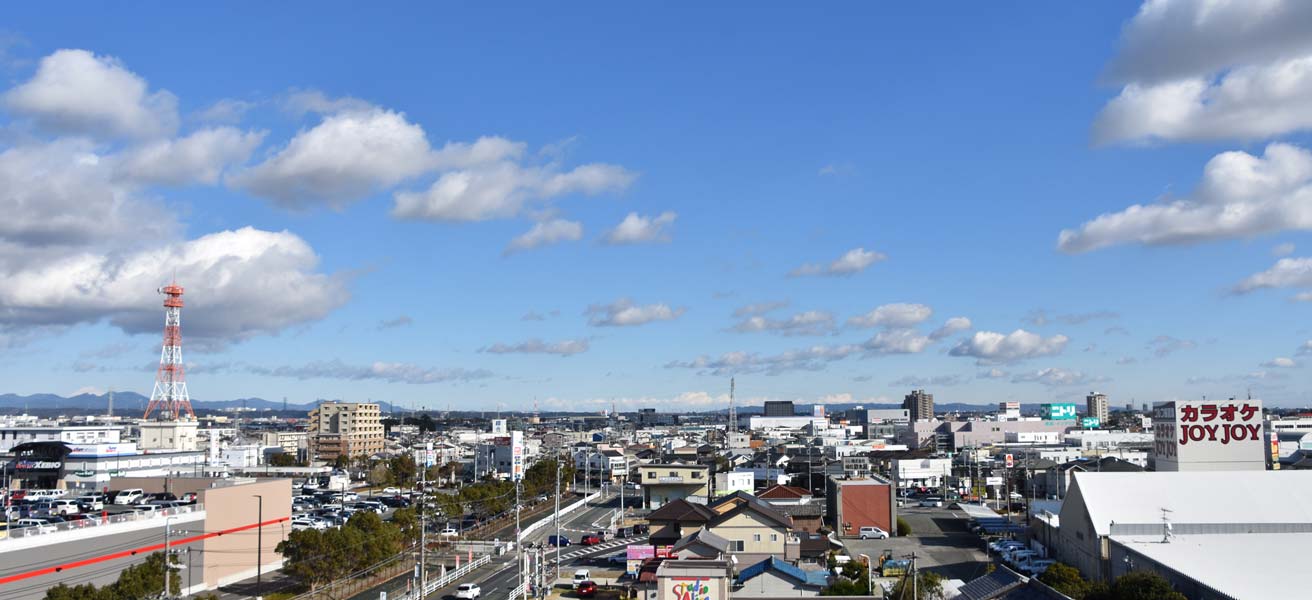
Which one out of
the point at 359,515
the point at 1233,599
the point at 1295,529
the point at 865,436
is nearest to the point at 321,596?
the point at 359,515

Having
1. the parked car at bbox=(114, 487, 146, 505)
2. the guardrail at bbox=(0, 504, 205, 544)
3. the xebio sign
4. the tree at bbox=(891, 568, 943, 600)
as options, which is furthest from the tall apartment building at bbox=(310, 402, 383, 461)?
the tree at bbox=(891, 568, 943, 600)

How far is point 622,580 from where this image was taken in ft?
89.7

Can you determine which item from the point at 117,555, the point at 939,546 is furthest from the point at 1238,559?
the point at 117,555

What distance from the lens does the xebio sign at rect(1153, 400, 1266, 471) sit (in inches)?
1166

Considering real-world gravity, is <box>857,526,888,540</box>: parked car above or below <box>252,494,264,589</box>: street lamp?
below

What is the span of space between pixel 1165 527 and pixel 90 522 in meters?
26.0

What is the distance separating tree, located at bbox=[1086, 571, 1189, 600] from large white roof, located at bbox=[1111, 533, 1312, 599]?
1261 millimetres

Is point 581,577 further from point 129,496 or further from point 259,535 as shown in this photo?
point 129,496

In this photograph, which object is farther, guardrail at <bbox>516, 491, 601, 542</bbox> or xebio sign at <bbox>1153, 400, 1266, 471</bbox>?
guardrail at <bbox>516, 491, 601, 542</bbox>

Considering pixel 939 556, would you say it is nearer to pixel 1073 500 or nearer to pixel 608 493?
pixel 1073 500

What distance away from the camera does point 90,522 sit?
23.3 meters

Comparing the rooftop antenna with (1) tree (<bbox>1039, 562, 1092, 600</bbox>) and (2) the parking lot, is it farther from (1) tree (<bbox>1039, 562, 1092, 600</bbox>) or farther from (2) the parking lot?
(2) the parking lot

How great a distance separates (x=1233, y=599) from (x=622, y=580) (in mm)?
15694

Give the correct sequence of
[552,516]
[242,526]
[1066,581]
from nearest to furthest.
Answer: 1. [1066,581]
2. [242,526]
3. [552,516]
